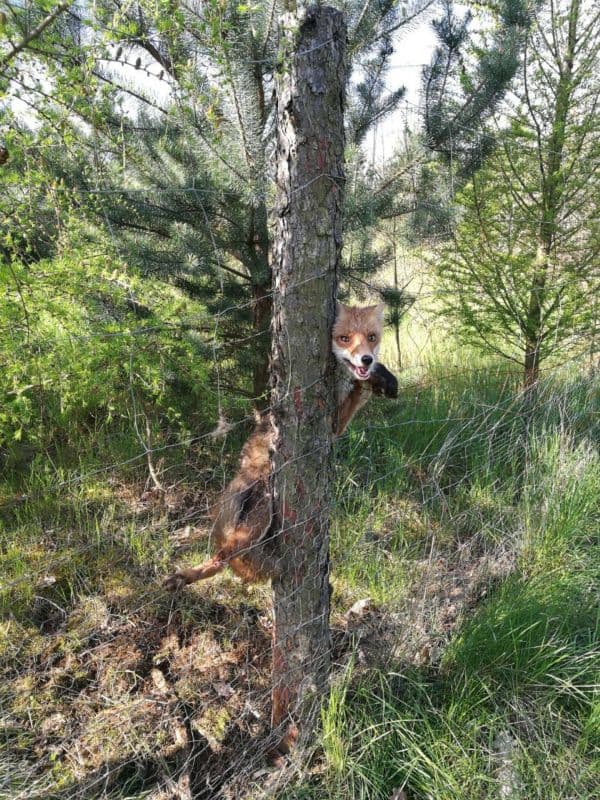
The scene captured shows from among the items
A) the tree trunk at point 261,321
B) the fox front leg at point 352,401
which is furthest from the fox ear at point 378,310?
the tree trunk at point 261,321

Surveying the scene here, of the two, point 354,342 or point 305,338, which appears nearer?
point 305,338

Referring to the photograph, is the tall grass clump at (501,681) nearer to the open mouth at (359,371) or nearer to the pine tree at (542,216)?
the open mouth at (359,371)

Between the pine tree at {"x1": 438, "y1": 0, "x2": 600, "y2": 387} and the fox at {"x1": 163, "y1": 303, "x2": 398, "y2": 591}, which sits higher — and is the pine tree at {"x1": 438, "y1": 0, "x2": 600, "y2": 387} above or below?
above

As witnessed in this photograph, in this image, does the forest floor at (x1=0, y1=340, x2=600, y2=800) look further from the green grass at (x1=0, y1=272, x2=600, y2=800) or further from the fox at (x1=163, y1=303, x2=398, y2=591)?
the fox at (x1=163, y1=303, x2=398, y2=591)

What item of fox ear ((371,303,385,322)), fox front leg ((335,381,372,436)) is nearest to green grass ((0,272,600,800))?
fox front leg ((335,381,372,436))

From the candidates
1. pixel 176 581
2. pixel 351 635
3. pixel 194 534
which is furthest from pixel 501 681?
pixel 194 534

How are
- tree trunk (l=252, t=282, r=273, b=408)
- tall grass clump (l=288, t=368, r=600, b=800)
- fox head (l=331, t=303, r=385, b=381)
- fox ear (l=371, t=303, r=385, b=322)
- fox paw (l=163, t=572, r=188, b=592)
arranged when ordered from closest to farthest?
1. tall grass clump (l=288, t=368, r=600, b=800)
2. fox head (l=331, t=303, r=385, b=381)
3. fox paw (l=163, t=572, r=188, b=592)
4. fox ear (l=371, t=303, r=385, b=322)
5. tree trunk (l=252, t=282, r=273, b=408)

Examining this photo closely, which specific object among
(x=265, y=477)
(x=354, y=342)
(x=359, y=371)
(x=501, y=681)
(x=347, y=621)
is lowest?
(x=347, y=621)

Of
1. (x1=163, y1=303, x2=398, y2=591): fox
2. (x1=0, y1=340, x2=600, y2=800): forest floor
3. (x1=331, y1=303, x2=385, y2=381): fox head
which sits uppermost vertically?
(x1=331, y1=303, x2=385, y2=381): fox head

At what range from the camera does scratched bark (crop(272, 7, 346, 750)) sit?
1.60 m

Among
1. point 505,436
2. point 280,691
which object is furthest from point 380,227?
point 280,691

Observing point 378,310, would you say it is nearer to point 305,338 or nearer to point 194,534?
point 305,338

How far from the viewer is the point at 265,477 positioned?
250cm

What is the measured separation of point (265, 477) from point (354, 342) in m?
0.86
